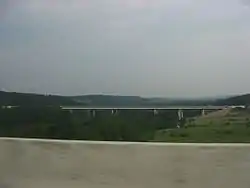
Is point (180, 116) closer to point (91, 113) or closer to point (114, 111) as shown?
point (114, 111)

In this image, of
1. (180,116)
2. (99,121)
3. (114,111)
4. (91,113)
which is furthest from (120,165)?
(114,111)

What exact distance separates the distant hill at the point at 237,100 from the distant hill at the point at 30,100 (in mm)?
10540

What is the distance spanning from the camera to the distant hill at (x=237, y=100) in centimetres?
2861

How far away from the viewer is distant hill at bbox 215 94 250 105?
28606 millimetres

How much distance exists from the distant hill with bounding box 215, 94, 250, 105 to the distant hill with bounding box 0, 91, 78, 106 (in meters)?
10.5

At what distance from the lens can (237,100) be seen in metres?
29.9

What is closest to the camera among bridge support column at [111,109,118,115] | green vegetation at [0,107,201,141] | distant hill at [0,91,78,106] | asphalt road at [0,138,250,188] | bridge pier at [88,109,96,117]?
asphalt road at [0,138,250,188]

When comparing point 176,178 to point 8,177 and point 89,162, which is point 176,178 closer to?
point 89,162

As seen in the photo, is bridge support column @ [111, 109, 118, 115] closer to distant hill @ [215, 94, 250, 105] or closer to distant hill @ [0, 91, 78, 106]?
distant hill @ [0, 91, 78, 106]

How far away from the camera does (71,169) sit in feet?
9.53

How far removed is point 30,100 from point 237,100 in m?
14.1

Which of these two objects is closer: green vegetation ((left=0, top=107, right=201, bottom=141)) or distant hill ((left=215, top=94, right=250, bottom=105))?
green vegetation ((left=0, top=107, right=201, bottom=141))

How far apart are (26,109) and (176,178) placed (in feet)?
76.4

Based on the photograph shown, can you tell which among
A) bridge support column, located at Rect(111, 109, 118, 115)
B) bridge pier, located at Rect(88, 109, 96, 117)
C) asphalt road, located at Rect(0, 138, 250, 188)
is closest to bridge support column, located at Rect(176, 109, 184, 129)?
bridge support column, located at Rect(111, 109, 118, 115)
